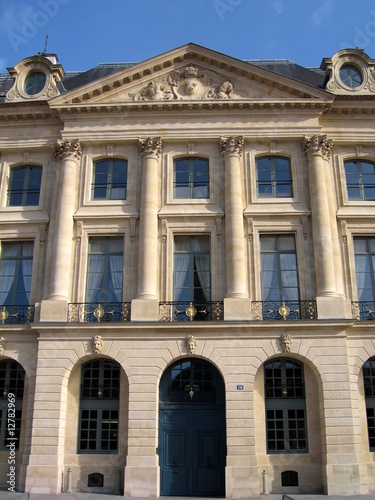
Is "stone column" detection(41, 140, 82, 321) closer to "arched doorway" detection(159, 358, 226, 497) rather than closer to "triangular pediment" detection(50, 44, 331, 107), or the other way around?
"triangular pediment" detection(50, 44, 331, 107)

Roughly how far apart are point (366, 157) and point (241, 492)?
13.1 m

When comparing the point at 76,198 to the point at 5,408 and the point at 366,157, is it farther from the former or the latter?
the point at 366,157

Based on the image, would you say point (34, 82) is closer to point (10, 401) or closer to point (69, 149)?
point (69, 149)

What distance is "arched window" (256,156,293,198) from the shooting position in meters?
22.1

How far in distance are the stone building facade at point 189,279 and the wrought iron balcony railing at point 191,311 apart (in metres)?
0.06

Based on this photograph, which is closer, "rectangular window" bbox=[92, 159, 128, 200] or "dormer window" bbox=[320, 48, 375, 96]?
"rectangular window" bbox=[92, 159, 128, 200]

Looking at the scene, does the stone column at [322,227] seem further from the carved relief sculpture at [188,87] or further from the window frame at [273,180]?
the carved relief sculpture at [188,87]

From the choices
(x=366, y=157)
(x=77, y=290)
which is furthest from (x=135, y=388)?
(x=366, y=157)

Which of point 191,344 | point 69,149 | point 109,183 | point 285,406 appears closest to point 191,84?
point 109,183

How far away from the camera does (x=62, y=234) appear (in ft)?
68.9

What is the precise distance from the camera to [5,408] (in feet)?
66.1

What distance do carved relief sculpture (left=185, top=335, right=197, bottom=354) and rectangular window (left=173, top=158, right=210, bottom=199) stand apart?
18.4 ft

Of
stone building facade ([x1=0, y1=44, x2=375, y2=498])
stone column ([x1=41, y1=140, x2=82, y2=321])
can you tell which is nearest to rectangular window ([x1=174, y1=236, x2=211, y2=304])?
stone building facade ([x1=0, y1=44, x2=375, y2=498])

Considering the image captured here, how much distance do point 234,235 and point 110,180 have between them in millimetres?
5385
